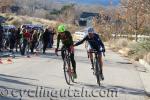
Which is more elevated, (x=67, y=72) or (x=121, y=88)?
(x=67, y=72)

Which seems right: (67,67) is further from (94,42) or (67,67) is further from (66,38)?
(94,42)

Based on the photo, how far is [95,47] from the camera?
16875 millimetres

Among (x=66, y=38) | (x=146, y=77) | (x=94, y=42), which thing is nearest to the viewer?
(x=66, y=38)

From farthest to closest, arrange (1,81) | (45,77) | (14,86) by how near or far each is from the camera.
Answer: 1. (45,77)
2. (1,81)
3. (14,86)

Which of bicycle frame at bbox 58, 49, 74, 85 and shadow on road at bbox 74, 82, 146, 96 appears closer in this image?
shadow on road at bbox 74, 82, 146, 96

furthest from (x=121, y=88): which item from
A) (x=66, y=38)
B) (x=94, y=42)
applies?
(x=66, y=38)

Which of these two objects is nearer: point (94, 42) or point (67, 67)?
point (67, 67)

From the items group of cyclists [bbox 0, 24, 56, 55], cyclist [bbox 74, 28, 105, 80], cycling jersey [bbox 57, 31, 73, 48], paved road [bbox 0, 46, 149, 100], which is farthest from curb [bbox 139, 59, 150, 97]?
group of cyclists [bbox 0, 24, 56, 55]

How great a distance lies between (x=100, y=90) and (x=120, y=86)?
69.2 inches

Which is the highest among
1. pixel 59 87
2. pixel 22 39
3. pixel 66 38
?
pixel 66 38

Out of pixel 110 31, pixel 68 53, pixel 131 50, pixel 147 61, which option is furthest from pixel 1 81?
pixel 110 31

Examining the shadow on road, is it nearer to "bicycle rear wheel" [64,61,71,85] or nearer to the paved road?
the paved road

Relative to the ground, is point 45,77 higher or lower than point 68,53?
lower

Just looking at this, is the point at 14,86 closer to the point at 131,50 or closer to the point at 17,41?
the point at 17,41
